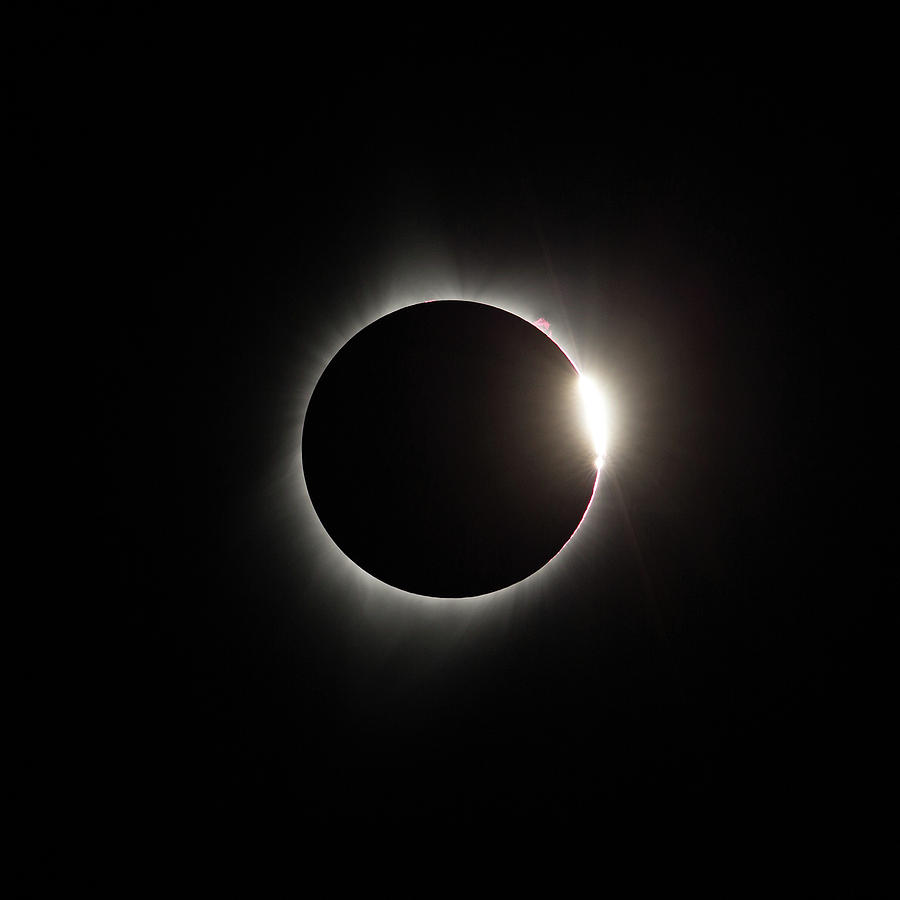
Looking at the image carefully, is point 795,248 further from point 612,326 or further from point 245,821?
point 245,821

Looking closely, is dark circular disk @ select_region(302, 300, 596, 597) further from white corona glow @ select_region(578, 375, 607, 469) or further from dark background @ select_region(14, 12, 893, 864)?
dark background @ select_region(14, 12, 893, 864)

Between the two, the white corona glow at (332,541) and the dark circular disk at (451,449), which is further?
the white corona glow at (332,541)

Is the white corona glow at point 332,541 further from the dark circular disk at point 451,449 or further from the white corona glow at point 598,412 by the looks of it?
the dark circular disk at point 451,449

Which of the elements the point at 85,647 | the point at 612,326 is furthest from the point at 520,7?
the point at 85,647

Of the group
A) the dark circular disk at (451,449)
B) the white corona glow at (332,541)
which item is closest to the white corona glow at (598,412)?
the white corona glow at (332,541)

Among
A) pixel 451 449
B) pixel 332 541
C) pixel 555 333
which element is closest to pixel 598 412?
pixel 555 333
